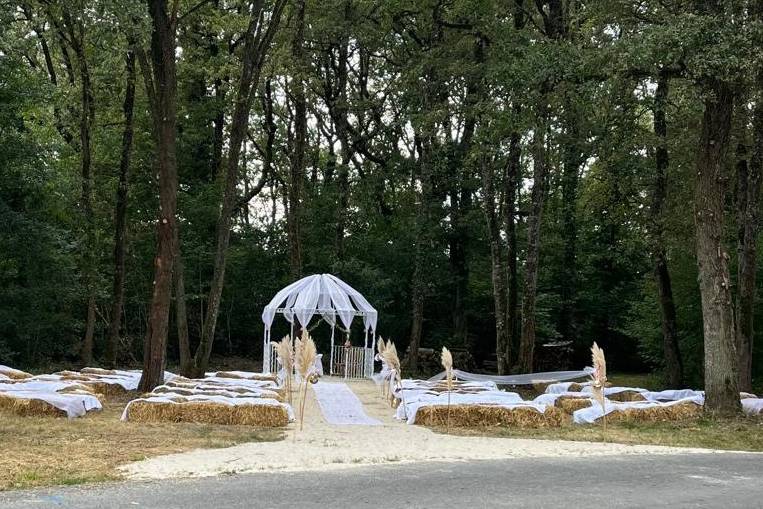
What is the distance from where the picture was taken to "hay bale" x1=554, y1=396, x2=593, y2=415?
1229 cm

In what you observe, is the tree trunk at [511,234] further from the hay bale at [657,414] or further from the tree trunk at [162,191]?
the tree trunk at [162,191]

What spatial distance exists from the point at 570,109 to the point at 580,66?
3.22m

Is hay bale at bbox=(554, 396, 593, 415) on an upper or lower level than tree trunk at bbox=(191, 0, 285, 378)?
lower

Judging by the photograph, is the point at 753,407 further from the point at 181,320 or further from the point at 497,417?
the point at 181,320

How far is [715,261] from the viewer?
11.5m

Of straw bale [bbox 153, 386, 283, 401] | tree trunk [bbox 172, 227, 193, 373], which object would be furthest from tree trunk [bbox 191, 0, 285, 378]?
straw bale [bbox 153, 386, 283, 401]

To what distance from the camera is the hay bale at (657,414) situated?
1117 centimetres

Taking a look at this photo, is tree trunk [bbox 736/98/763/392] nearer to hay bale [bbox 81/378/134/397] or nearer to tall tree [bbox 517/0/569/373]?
tall tree [bbox 517/0/569/373]

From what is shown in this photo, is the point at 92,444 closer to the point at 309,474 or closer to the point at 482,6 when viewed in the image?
the point at 309,474

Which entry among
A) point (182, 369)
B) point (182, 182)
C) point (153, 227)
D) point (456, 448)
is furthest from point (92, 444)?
point (182, 182)

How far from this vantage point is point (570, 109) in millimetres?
14680

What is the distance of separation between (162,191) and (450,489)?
958 centimetres

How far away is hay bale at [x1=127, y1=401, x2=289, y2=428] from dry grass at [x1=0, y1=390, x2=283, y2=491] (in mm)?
293

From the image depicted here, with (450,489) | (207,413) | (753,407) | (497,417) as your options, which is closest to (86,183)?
(207,413)
